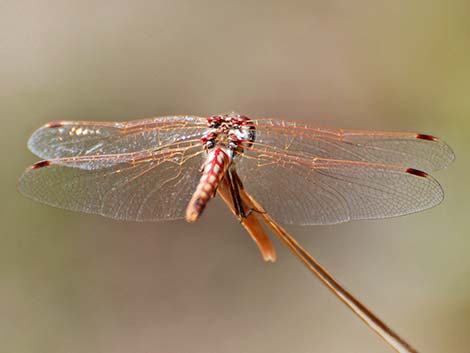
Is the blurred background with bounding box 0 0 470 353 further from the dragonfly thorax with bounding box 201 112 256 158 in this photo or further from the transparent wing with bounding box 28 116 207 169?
the dragonfly thorax with bounding box 201 112 256 158

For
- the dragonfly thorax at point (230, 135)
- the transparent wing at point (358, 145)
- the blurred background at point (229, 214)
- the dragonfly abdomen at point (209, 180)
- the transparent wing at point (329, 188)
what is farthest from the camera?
the blurred background at point (229, 214)

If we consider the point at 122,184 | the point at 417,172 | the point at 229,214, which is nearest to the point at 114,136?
the point at 122,184

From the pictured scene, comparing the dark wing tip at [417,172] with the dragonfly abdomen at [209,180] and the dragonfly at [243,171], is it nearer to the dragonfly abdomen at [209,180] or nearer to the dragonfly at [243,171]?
the dragonfly at [243,171]

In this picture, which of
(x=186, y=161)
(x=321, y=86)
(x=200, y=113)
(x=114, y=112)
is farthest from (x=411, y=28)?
(x=186, y=161)

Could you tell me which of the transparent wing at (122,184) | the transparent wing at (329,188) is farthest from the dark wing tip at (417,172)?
the transparent wing at (122,184)

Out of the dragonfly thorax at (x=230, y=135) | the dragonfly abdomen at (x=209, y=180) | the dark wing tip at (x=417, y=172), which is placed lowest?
the dark wing tip at (x=417, y=172)

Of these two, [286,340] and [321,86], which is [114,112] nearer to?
[321,86]

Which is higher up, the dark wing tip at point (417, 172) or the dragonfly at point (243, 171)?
the dragonfly at point (243, 171)
